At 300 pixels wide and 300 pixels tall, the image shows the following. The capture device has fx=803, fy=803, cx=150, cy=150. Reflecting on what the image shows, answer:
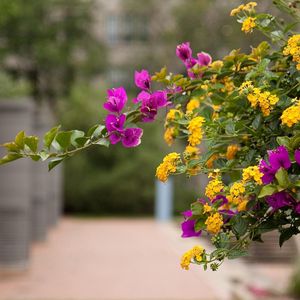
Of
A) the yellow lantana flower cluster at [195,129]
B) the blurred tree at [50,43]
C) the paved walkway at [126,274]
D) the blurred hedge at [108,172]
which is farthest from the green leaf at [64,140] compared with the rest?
the blurred tree at [50,43]

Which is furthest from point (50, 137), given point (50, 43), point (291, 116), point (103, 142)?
point (50, 43)

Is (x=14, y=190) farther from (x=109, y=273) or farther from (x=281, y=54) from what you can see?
(x=281, y=54)

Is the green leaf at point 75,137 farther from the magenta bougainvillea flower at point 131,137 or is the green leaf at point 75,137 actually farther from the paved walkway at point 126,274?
the paved walkway at point 126,274

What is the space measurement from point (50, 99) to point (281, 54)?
32327 millimetres

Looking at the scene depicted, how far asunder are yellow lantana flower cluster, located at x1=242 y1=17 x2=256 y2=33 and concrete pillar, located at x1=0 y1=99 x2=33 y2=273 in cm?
1014

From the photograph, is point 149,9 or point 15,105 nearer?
point 15,105

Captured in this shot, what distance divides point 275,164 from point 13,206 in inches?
425

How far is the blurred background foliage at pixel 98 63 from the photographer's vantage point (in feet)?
87.5

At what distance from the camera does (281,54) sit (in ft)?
9.18

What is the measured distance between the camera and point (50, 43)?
3138cm

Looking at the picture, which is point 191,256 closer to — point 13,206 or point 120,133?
point 120,133

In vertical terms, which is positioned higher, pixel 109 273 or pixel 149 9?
pixel 149 9

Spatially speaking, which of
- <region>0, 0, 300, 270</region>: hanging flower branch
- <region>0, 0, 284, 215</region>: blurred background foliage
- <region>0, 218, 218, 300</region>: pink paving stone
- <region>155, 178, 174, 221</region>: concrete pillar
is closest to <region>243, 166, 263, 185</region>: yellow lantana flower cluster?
<region>0, 0, 300, 270</region>: hanging flower branch

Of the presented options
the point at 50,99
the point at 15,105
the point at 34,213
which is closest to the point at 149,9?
the point at 50,99
